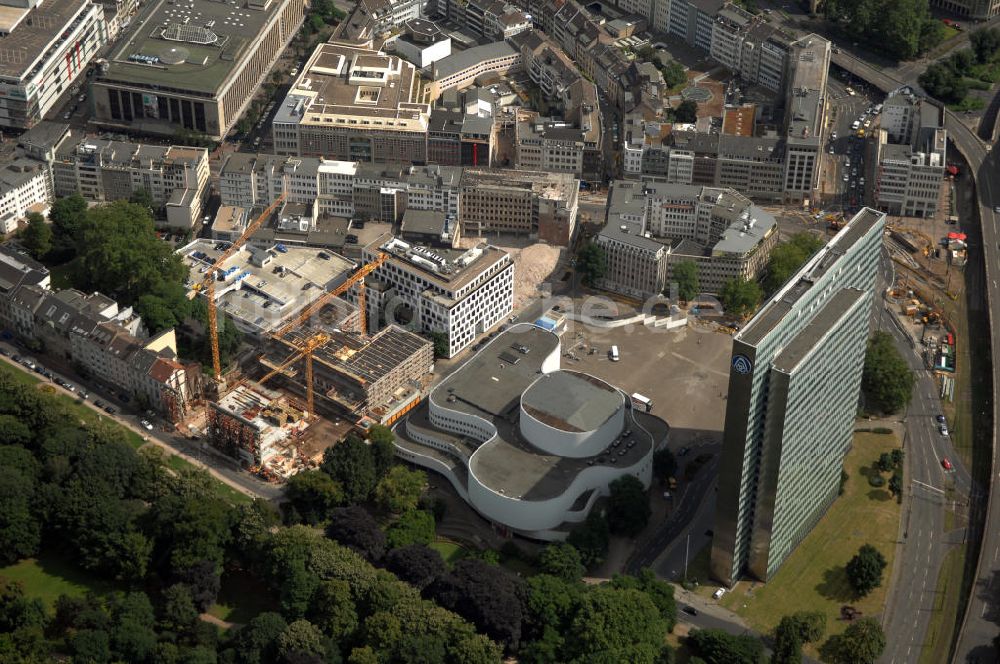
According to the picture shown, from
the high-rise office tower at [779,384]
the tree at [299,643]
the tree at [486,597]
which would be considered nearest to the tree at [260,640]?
the tree at [299,643]

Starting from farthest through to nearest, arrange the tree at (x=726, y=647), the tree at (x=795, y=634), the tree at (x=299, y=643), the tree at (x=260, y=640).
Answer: the tree at (x=795, y=634), the tree at (x=726, y=647), the tree at (x=260, y=640), the tree at (x=299, y=643)

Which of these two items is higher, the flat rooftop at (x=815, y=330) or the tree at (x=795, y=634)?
the flat rooftop at (x=815, y=330)

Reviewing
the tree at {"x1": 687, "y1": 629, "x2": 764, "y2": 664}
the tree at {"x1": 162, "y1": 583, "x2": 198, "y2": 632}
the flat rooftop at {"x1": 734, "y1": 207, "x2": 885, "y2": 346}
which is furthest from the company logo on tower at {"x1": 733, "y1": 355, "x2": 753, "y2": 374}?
the tree at {"x1": 162, "y1": 583, "x2": 198, "y2": 632}

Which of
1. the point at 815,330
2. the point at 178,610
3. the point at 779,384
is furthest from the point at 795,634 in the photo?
the point at 178,610

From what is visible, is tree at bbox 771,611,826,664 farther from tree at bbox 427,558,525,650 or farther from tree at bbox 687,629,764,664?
tree at bbox 427,558,525,650

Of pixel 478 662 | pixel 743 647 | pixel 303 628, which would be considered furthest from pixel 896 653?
pixel 303 628

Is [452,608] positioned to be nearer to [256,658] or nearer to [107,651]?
[256,658]

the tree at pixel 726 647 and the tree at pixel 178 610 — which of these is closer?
the tree at pixel 726 647

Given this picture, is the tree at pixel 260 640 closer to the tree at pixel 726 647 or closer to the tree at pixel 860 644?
the tree at pixel 726 647
